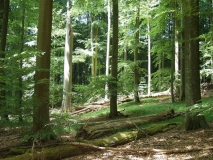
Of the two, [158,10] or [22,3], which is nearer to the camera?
[22,3]

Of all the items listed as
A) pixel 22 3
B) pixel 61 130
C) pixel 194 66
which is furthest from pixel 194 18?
pixel 22 3

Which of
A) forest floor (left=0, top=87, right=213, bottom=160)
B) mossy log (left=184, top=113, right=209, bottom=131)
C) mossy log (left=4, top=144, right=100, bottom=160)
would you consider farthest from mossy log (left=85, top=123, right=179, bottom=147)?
mossy log (left=184, top=113, right=209, bottom=131)

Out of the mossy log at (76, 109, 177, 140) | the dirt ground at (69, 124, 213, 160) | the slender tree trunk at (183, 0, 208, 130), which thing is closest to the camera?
the dirt ground at (69, 124, 213, 160)

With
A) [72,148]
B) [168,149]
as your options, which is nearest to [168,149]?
[168,149]

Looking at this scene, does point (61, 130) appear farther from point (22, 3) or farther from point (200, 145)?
point (22, 3)

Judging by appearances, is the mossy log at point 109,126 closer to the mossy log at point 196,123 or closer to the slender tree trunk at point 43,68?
the slender tree trunk at point 43,68

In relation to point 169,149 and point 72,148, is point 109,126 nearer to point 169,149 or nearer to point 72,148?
point 72,148

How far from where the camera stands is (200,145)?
5.61 metres

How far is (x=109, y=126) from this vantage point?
8.99 metres

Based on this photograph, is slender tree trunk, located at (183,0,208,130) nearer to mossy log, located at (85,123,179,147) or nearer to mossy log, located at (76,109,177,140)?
mossy log, located at (85,123,179,147)

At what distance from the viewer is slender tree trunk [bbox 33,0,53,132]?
702 centimetres

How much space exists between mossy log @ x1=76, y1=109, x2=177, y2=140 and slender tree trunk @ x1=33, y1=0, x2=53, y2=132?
5.10ft

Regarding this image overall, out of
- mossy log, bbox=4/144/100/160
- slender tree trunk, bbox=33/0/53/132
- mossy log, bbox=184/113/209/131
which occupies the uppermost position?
slender tree trunk, bbox=33/0/53/132

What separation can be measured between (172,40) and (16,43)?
9.65 meters
